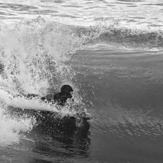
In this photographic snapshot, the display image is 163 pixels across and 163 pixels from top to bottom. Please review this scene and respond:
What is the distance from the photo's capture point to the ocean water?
6328 mm

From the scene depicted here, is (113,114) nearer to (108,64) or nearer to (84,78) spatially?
(84,78)

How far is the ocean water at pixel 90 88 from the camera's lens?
633 centimetres

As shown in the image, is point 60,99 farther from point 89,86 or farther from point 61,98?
point 89,86

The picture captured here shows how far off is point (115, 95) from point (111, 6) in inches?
506

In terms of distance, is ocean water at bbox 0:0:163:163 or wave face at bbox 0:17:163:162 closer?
ocean water at bbox 0:0:163:163

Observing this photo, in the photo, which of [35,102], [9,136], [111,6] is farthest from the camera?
[111,6]

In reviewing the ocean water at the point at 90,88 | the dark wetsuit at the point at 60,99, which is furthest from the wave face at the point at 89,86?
the dark wetsuit at the point at 60,99

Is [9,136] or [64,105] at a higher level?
[64,105]

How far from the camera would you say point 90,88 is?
9.29 metres

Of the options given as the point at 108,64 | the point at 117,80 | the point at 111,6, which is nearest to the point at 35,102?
the point at 117,80

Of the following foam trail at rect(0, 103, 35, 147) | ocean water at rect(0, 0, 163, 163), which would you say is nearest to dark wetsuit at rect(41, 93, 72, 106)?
ocean water at rect(0, 0, 163, 163)

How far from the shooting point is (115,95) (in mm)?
9008

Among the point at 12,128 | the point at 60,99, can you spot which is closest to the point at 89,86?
the point at 60,99

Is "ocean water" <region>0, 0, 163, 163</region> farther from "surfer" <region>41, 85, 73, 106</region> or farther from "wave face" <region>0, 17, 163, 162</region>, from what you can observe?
"surfer" <region>41, 85, 73, 106</region>
